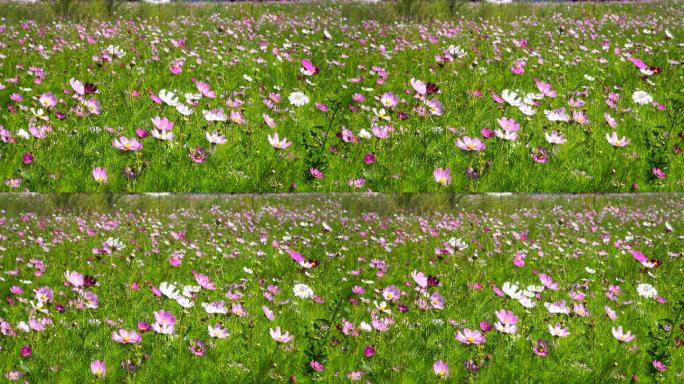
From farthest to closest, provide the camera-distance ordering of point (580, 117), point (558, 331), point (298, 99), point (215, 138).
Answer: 1. point (298, 99)
2. point (580, 117)
3. point (215, 138)
4. point (558, 331)

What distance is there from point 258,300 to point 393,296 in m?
0.98

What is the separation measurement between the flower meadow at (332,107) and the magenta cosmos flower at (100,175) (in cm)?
1

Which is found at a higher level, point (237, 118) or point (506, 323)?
point (237, 118)

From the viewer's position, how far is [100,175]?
13.7 ft

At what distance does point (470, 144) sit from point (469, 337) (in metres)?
1.21

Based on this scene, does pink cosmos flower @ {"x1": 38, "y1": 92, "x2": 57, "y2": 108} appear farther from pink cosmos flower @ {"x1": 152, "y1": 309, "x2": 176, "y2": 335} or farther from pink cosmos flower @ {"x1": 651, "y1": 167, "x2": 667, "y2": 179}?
pink cosmos flower @ {"x1": 651, "y1": 167, "x2": 667, "y2": 179}

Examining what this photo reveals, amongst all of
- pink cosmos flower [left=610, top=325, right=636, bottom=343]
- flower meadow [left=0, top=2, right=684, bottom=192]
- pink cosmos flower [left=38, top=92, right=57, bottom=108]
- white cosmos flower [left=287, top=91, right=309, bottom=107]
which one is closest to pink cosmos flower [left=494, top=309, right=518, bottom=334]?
pink cosmos flower [left=610, top=325, right=636, bottom=343]

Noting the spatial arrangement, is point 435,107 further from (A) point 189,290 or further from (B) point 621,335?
(A) point 189,290

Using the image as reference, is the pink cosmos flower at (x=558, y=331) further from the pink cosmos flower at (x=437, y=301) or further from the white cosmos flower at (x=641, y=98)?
the white cosmos flower at (x=641, y=98)

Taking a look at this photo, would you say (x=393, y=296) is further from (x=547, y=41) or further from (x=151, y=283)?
(x=547, y=41)

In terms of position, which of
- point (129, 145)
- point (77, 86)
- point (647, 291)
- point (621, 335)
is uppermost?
point (77, 86)

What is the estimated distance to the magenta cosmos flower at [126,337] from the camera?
12.9ft

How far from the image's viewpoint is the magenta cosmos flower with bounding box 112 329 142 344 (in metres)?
3.94

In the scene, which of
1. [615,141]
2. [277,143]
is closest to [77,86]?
[277,143]
